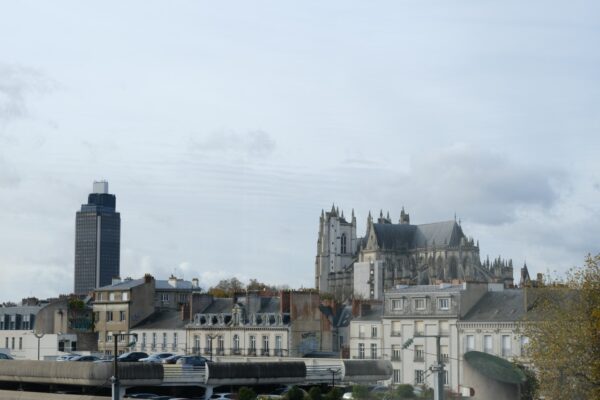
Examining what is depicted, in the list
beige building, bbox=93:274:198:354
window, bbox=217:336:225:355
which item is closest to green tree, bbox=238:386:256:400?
window, bbox=217:336:225:355

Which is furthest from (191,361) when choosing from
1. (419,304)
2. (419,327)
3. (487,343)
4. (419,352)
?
(487,343)

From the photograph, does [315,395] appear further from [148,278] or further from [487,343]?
[148,278]

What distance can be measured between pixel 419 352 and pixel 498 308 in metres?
7.27

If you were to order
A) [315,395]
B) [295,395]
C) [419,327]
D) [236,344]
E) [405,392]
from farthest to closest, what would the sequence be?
[236,344], [419,327], [405,392], [315,395], [295,395]

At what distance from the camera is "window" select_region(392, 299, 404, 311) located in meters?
79.4

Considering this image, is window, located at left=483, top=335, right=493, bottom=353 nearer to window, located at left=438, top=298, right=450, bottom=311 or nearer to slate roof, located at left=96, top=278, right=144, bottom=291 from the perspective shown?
window, located at left=438, top=298, right=450, bottom=311

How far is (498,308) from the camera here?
7200 cm

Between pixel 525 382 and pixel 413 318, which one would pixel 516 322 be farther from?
pixel 525 382

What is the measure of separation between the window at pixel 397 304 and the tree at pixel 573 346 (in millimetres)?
28627

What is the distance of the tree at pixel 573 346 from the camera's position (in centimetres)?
4662

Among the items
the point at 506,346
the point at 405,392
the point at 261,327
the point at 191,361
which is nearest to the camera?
the point at 405,392

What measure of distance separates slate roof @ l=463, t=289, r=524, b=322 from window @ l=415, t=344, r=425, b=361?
4462 mm

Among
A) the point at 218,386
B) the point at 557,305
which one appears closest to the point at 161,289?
the point at 218,386

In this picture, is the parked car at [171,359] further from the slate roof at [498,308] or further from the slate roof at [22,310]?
the slate roof at [22,310]
